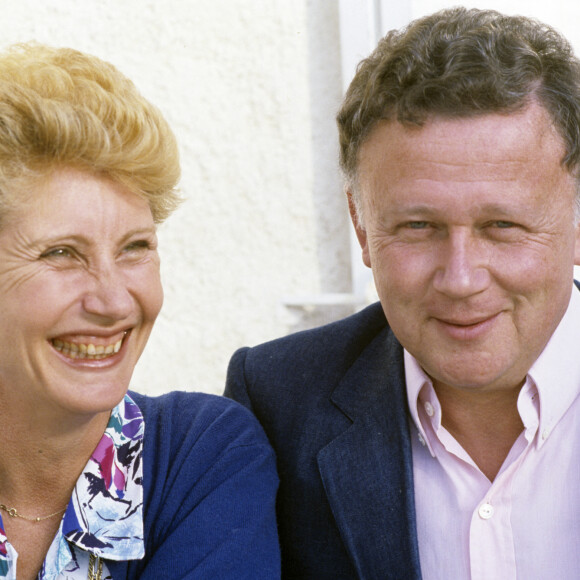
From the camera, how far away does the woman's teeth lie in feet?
6.60

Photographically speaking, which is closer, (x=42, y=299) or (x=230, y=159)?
(x=42, y=299)

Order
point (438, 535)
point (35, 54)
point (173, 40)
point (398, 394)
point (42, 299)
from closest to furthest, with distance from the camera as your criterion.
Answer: point (42, 299), point (35, 54), point (438, 535), point (398, 394), point (173, 40)

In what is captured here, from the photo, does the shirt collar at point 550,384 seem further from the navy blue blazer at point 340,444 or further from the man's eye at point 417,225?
the man's eye at point 417,225

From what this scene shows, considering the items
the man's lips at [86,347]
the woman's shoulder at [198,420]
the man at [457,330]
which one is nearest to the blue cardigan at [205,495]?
the woman's shoulder at [198,420]

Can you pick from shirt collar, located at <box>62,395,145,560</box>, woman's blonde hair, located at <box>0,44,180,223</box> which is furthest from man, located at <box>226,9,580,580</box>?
woman's blonde hair, located at <box>0,44,180,223</box>

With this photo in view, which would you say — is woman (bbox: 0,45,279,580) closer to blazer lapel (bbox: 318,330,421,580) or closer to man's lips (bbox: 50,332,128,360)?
man's lips (bbox: 50,332,128,360)

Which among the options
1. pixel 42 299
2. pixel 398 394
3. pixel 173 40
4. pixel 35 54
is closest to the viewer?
pixel 42 299

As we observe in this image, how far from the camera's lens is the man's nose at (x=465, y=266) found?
6.53 ft

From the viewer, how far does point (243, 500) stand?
217 centimetres

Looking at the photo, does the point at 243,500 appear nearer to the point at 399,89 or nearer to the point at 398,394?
the point at 398,394

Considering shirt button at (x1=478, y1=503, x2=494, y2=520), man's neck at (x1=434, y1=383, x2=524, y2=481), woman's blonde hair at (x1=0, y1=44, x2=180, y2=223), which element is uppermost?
woman's blonde hair at (x1=0, y1=44, x2=180, y2=223)

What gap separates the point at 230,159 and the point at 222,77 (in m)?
0.29

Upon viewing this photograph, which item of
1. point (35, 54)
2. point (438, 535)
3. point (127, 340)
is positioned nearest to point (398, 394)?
point (438, 535)

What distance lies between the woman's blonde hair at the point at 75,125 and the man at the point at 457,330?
0.50 meters
